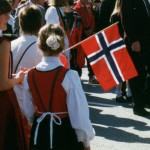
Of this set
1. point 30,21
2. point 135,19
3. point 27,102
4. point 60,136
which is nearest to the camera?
point 60,136

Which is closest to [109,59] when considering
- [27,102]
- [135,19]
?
[27,102]

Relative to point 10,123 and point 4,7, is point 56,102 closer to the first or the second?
point 10,123

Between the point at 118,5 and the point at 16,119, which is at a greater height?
the point at 118,5

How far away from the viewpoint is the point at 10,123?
13.6 ft

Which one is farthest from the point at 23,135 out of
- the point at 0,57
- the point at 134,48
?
the point at 134,48

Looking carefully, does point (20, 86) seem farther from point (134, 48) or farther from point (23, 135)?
point (134, 48)

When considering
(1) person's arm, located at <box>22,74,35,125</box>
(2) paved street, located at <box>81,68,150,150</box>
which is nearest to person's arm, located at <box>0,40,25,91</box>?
(1) person's arm, located at <box>22,74,35,125</box>

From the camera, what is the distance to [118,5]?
24.4 feet

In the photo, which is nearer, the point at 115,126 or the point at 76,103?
the point at 76,103

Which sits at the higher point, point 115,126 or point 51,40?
point 51,40

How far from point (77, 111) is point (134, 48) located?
3.43 m

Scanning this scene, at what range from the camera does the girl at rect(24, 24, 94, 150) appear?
375cm

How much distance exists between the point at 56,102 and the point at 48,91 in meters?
0.10

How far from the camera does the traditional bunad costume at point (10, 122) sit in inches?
161
